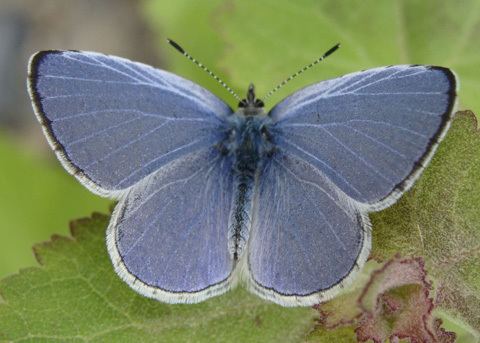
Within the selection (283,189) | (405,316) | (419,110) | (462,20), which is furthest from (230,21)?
(405,316)

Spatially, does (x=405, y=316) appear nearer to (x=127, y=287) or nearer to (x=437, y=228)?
(x=437, y=228)

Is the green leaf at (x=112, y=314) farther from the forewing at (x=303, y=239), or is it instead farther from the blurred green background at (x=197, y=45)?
the blurred green background at (x=197, y=45)

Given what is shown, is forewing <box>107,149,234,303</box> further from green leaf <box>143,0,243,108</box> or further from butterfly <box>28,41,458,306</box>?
green leaf <box>143,0,243,108</box>

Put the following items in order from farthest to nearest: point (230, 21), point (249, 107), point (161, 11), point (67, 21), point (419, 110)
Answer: point (67, 21)
point (161, 11)
point (230, 21)
point (249, 107)
point (419, 110)

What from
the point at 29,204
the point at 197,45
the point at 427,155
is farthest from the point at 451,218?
the point at 29,204

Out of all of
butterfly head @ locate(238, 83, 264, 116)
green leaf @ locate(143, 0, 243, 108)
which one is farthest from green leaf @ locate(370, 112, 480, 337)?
green leaf @ locate(143, 0, 243, 108)
